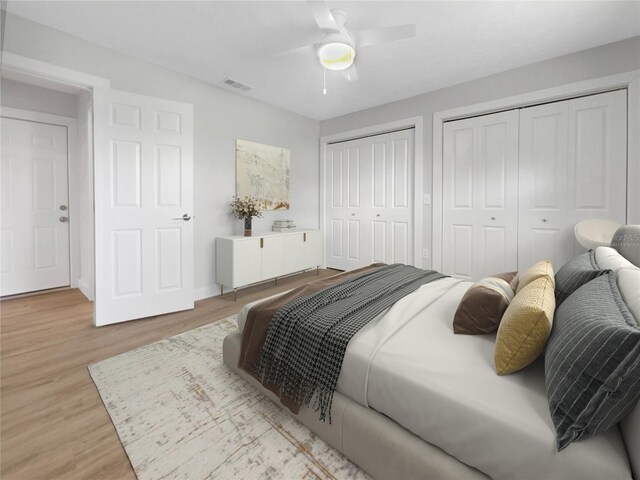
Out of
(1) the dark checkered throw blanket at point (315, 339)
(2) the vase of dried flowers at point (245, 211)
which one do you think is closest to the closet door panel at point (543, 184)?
(1) the dark checkered throw blanket at point (315, 339)

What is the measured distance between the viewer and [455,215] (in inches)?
154

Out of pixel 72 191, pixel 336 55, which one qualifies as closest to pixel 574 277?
pixel 336 55

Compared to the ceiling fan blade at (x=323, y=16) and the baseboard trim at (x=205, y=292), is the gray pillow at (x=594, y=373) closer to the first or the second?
the ceiling fan blade at (x=323, y=16)

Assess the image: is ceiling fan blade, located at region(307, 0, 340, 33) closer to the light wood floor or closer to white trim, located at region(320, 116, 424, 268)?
white trim, located at region(320, 116, 424, 268)

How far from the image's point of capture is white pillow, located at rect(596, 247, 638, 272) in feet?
4.47

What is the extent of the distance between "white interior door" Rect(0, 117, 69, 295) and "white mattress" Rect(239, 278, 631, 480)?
4.45 metres

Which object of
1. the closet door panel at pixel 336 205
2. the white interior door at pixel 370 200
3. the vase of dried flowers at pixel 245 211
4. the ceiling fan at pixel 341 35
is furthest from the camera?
the closet door panel at pixel 336 205

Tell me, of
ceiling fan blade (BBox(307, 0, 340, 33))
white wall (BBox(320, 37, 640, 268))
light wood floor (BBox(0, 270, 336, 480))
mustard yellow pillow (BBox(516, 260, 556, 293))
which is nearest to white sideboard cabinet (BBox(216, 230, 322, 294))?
light wood floor (BBox(0, 270, 336, 480))

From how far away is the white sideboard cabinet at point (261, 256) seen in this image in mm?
3686

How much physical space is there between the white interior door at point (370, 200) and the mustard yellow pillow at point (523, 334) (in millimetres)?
3266

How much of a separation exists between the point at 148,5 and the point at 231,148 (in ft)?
5.78

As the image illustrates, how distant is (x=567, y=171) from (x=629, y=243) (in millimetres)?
1875

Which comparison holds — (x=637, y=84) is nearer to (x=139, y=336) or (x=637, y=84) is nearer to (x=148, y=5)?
(x=148, y=5)

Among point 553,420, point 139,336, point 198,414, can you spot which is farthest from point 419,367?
point 139,336
